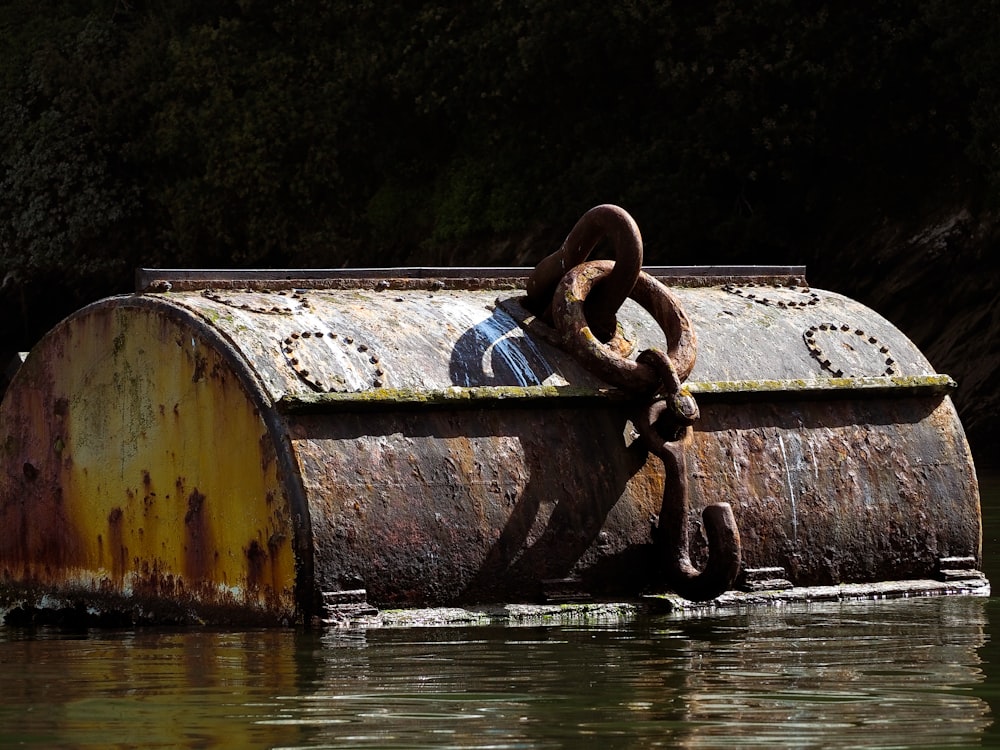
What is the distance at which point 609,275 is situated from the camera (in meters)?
8.32

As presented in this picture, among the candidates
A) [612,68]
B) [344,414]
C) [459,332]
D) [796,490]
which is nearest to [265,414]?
[344,414]

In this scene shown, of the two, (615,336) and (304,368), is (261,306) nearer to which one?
(304,368)

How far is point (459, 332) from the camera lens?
827cm

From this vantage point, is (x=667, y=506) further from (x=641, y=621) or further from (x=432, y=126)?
(x=432, y=126)

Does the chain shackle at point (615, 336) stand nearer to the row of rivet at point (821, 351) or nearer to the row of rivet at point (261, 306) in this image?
the row of rivet at point (821, 351)

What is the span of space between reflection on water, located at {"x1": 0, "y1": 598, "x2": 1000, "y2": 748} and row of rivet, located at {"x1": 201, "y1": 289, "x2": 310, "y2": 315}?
1.21m

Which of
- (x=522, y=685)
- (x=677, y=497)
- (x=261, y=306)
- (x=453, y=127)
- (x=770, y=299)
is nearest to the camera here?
(x=522, y=685)

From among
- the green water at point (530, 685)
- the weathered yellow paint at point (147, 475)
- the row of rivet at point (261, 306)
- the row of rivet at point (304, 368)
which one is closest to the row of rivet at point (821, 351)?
the green water at point (530, 685)

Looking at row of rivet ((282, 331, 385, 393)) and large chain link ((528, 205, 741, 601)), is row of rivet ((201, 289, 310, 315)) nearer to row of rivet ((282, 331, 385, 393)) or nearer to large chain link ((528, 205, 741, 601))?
row of rivet ((282, 331, 385, 393))

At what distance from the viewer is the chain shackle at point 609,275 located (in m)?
8.20

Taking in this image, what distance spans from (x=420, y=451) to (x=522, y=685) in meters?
1.85

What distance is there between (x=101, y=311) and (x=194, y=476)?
0.89 metres

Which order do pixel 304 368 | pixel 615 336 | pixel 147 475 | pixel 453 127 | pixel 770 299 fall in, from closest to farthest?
pixel 304 368
pixel 147 475
pixel 615 336
pixel 770 299
pixel 453 127

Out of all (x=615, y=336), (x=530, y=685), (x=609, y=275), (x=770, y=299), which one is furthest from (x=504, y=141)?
(x=530, y=685)
